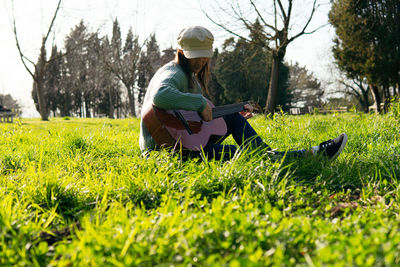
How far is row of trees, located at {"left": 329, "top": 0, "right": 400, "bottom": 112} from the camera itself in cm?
1880

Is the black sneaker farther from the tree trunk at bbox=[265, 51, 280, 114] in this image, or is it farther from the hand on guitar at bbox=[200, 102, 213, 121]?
the tree trunk at bbox=[265, 51, 280, 114]

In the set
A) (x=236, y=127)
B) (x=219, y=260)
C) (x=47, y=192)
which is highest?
(x=236, y=127)

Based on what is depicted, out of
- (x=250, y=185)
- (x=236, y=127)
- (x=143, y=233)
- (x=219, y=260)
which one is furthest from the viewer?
(x=236, y=127)

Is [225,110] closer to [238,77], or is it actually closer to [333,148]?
[333,148]

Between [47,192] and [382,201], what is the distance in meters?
2.21

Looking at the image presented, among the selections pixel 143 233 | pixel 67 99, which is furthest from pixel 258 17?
pixel 67 99

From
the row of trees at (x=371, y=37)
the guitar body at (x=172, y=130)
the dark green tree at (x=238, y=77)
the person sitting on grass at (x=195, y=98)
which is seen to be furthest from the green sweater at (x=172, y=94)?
the dark green tree at (x=238, y=77)

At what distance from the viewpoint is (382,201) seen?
192cm

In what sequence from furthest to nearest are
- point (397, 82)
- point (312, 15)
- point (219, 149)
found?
point (397, 82)
point (312, 15)
point (219, 149)

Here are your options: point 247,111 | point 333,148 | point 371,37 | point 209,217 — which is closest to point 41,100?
point 247,111

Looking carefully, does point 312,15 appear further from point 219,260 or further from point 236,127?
point 219,260

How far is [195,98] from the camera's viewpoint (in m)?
2.74

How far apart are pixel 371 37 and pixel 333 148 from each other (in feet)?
67.0

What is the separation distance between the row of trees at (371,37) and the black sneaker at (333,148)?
1933 centimetres
